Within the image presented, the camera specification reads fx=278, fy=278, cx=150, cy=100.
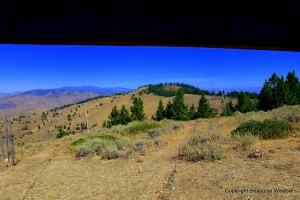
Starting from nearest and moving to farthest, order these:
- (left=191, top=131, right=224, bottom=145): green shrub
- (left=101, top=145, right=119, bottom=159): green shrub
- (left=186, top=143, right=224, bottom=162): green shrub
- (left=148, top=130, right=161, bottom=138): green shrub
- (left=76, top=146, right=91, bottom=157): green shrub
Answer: (left=186, top=143, right=224, bottom=162): green shrub < (left=101, top=145, right=119, bottom=159): green shrub < (left=76, top=146, right=91, bottom=157): green shrub < (left=191, top=131, right=224, bottom=145): green shrub < (left=148, top=130, right=161, bottom=138): green shrub

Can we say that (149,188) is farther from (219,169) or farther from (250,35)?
(250,35)

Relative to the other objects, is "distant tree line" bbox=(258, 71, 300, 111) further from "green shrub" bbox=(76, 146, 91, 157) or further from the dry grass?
"green shrub" bbox=(76, 146, 91, 157)

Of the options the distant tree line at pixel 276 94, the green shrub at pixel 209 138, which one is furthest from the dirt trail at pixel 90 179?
the distant tree line at pixel 276 94

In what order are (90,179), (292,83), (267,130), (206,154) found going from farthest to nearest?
1. (292,83)
2. (267,130)
3. (206,154)
4. (90,179)

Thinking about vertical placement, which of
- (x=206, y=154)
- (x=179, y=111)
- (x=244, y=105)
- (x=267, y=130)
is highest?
(x=244, y=105)

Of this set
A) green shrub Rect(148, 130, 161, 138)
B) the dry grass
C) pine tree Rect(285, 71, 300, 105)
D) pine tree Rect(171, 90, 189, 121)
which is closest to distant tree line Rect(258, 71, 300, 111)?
pine tree Rect(285, 71, 300, 105)

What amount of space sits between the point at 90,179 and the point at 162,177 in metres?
2.70

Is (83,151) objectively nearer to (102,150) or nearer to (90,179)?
(102,150)

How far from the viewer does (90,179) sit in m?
10.0

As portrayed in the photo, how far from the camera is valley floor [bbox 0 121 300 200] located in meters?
7.69

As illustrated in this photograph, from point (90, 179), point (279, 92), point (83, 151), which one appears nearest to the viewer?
point (90, 179)

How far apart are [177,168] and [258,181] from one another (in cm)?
313

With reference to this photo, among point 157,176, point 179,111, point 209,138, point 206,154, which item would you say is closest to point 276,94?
point 179,111

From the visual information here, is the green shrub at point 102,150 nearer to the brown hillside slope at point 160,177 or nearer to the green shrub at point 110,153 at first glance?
the green shrub at point 110,153
